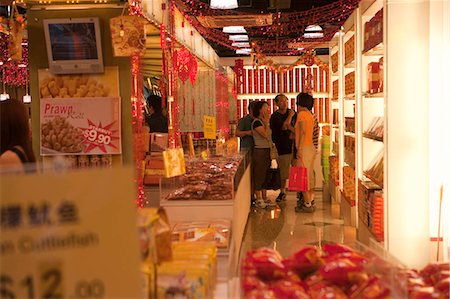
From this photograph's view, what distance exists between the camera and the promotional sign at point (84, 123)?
176 inches

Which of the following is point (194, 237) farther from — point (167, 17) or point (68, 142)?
point (167, 17)

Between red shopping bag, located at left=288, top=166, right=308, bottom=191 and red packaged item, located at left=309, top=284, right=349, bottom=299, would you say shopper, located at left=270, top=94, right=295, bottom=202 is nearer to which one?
red shopping bag, located at left=288, top=166, right=308, bottom=191

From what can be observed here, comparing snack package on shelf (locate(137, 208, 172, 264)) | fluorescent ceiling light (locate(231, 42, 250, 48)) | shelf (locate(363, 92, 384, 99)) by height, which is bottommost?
snack package on shelf (locate(137, 208, 172, 264))

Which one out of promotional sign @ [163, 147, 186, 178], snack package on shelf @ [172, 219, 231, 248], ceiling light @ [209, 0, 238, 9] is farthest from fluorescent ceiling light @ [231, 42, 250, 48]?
snack package on shelf @ [172, 219, 231, 248]

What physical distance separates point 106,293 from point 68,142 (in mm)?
3187

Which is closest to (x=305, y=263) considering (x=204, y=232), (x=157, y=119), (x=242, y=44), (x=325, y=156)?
(x=204, y=232)

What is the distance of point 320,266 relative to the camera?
2270 mm

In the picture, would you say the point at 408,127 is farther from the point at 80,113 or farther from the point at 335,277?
the point at 335,277

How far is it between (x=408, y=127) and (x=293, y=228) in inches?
122

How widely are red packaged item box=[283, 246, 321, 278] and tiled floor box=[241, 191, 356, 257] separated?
4102 millimetres

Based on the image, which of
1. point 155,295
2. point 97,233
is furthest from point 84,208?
point 155,295

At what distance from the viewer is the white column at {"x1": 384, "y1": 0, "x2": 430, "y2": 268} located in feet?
17.4

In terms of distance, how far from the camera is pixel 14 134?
11.9 ft

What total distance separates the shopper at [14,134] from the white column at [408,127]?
2967mm
